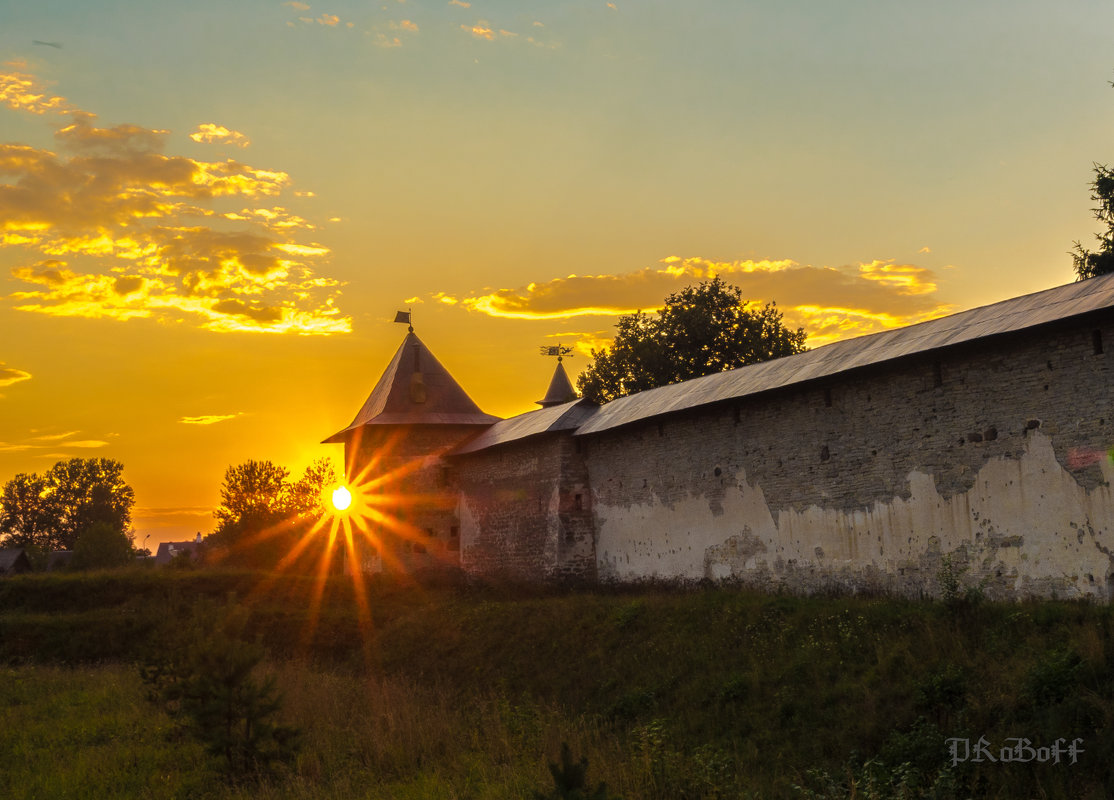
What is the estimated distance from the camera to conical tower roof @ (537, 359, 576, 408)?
35.0m

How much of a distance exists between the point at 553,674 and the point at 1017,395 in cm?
731

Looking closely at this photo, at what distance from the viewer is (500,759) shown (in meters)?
9.30

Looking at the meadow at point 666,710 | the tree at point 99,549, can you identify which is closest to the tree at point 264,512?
the tree at point 99,549

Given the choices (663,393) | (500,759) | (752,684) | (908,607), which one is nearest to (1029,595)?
(908,607)

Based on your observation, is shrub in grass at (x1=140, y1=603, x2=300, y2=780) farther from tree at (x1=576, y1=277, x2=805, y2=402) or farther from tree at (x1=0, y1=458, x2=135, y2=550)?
tree at (x1=0, y1=458, x2=135, y2=550)

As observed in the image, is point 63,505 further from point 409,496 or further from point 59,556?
point 409,496

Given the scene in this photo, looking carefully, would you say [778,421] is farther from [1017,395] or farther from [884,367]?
[1017,395]

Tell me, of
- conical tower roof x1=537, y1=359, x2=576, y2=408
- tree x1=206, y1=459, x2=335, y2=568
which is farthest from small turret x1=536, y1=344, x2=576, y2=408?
tree x1=206, y1=459, x2=335, y2=568

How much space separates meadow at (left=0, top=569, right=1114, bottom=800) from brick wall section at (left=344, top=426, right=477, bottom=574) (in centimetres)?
710

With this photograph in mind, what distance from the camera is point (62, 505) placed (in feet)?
227

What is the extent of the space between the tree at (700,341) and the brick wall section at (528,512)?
12509 millimetres

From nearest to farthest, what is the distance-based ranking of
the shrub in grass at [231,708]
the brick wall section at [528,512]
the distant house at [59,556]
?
1. the shrub in grass at [231,708]
2. the brick wall section at [528,512]
3. the distant house at [59,556]

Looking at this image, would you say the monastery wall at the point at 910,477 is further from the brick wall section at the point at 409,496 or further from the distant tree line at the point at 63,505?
the distant tree line at the point at 63,505

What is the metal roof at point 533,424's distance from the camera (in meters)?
20.8
